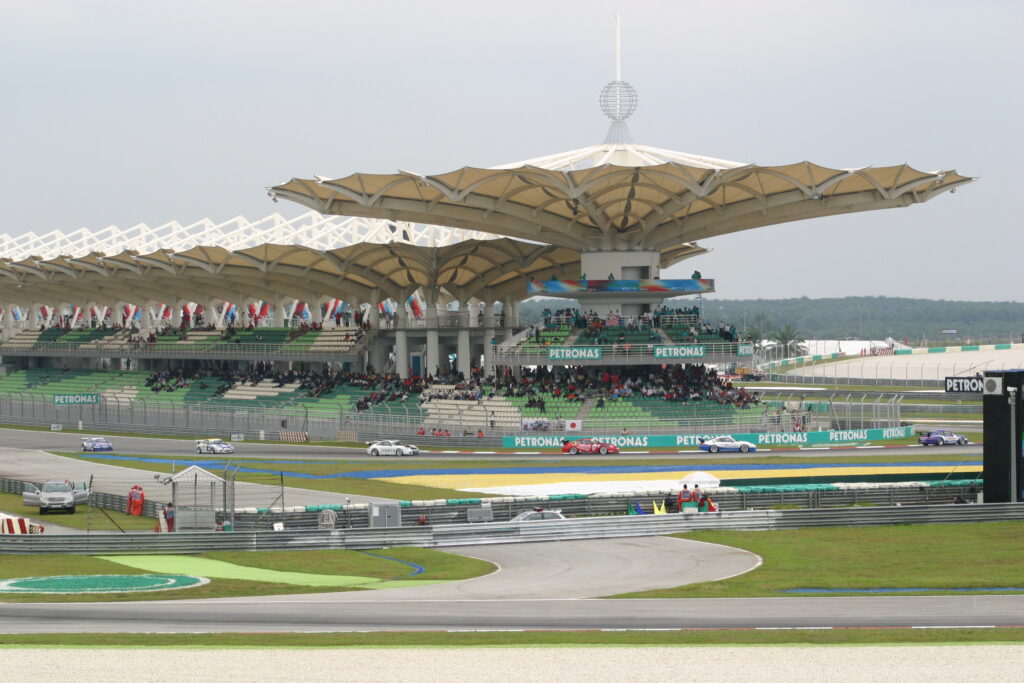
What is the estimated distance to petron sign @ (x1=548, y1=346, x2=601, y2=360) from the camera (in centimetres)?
7356

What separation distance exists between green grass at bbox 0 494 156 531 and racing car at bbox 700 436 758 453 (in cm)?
3279

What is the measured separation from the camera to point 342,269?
8400 cm

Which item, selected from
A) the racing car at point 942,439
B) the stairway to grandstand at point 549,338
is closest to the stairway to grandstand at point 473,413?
the stairway to grandstand at point 549,338

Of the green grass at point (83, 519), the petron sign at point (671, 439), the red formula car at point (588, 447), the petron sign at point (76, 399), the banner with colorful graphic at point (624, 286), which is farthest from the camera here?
the petron sign at point (76, 399)

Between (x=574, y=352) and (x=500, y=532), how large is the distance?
129 ft

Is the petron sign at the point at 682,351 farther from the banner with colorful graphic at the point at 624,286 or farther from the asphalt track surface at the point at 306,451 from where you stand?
the asphalt track surface at the point at 306,451

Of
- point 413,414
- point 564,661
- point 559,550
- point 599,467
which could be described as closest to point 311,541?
point 559,550

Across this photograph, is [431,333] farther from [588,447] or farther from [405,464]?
[405,464]

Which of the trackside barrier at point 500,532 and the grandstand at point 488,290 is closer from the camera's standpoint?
the trackside barrier at point 500,532

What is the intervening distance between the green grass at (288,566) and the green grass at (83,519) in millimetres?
6835

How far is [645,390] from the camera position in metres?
72.6

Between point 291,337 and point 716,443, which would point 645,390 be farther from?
point 291,337

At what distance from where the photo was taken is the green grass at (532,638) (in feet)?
70.5

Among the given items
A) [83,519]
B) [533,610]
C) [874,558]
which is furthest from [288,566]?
[874,558]
